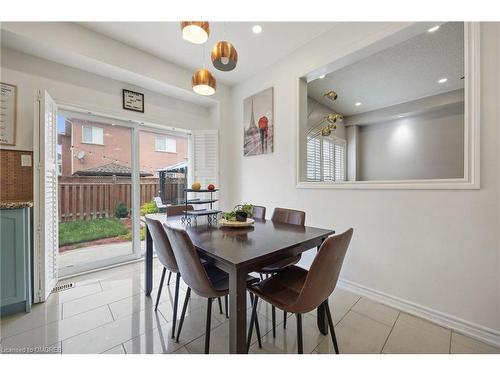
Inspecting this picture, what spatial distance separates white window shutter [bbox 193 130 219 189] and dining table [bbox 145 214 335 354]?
1.88 metres

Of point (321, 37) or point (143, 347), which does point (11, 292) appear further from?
point (321, 37)

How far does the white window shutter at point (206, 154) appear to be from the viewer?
12.2ft

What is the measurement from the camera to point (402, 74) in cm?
343

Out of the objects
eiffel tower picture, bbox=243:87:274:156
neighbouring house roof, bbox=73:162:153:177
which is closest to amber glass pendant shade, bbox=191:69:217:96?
eiffel tower picture, bbox=243:87:274:156

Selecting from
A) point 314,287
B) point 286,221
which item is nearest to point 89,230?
point 286,221

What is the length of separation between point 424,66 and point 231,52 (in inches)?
128

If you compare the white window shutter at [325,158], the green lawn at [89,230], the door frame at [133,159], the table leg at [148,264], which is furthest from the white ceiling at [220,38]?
the green lawn at [89,230]

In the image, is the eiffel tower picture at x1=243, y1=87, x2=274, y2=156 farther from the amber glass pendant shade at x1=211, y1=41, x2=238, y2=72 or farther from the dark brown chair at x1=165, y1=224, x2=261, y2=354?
the dark brown chair at x1=165, y1=224, x2=261, y2=354

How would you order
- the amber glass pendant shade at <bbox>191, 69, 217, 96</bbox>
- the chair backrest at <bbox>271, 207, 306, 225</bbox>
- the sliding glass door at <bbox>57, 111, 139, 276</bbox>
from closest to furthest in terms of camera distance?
the amber glass pendant shade at <bbox>191, 69, 217, 96</bbox>, the chair backrest at <bbox>271, 207, 306, 225</bbox>, the sliding glass door at <bbox>57, 111, 139, 276</bbox>

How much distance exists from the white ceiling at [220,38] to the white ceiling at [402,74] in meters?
1.13

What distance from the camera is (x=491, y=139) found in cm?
154

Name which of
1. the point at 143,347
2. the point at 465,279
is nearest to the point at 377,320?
the point at 465,279

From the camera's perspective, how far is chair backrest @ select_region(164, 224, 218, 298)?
1.21 metres

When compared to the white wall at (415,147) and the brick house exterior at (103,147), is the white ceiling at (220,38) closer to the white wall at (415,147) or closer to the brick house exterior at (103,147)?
the brick house exterior at (103,147)
